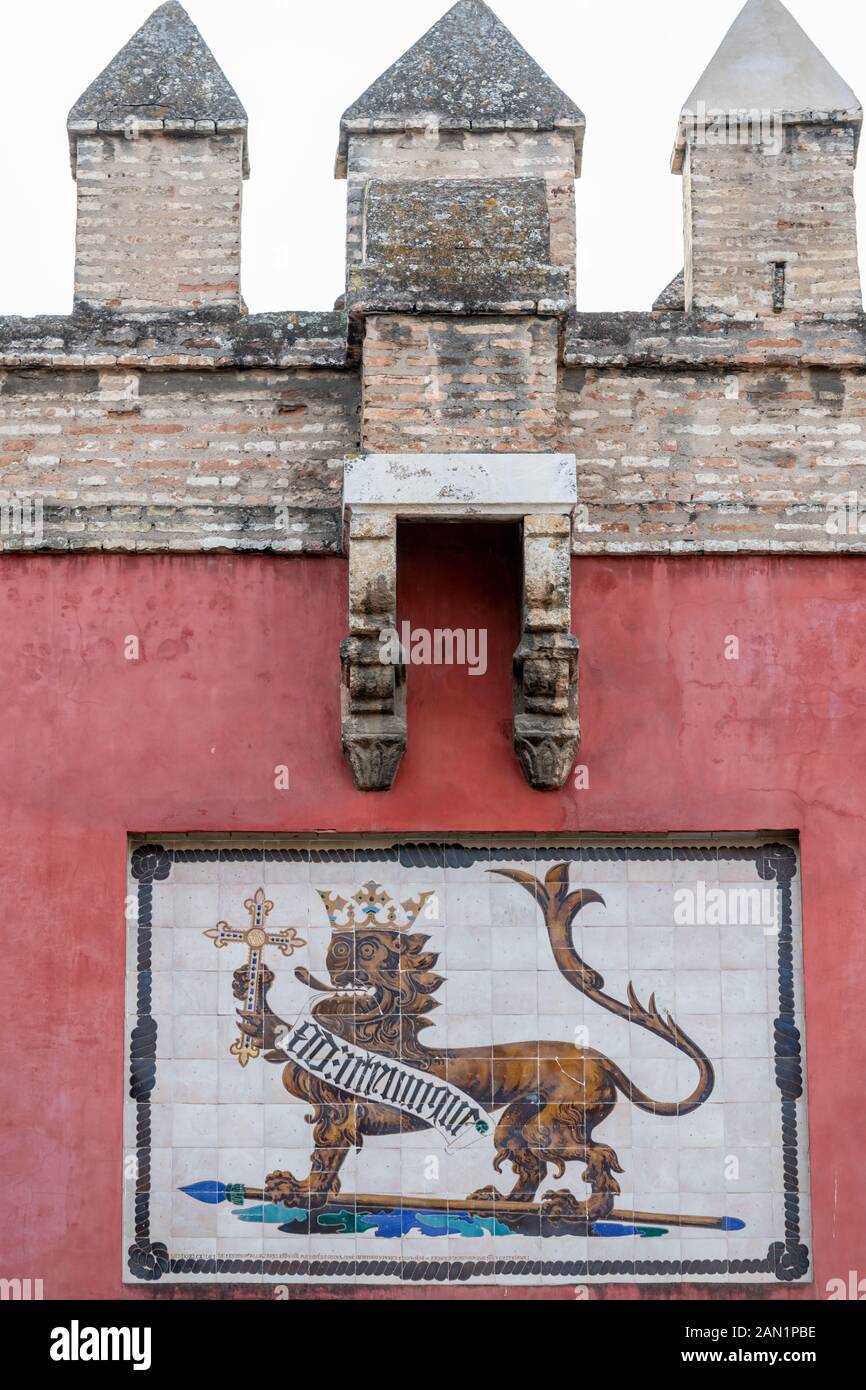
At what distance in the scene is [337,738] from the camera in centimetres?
731

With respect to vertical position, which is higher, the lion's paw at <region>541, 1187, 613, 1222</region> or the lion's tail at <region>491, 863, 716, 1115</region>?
the lion's tail at <region>491, 863, 716, 1115</region>

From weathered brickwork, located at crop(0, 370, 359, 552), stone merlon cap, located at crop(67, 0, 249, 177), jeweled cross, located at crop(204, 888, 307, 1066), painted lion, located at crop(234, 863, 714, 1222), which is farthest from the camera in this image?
stone merlon cap, located at crop(67, 0, 249, 177)

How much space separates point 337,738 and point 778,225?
3.02 meters

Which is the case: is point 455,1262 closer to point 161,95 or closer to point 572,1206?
point 572,1206

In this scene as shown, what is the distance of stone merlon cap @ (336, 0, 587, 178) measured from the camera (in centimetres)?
759

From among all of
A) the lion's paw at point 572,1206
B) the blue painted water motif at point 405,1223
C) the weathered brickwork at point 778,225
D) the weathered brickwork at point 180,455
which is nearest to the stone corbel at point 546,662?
the weathered brickwork at point 180,455

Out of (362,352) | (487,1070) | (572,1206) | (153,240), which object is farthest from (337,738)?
(153,240)

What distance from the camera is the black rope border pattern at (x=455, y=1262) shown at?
6992 millimetres

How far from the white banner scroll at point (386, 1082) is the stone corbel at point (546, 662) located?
1330mm

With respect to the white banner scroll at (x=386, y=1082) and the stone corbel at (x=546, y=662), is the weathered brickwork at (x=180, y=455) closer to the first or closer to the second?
the stone corbel at (x=546, y=662)

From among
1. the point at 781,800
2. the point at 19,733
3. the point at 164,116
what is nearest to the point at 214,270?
the point at 164,116

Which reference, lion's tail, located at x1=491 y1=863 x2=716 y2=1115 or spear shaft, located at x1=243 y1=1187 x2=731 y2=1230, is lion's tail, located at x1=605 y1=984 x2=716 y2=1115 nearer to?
lion's tail, located at x1=491 y1=863 x2=716 y2=1115

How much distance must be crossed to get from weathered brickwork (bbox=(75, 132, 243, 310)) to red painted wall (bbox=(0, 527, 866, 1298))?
1208 mm

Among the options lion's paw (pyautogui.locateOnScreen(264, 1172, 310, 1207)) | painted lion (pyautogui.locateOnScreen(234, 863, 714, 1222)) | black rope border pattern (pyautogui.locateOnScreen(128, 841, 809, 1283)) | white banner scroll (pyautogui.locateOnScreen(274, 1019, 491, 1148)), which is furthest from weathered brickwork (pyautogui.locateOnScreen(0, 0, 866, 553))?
lion's paw (pyautogui.locateOnScreen(264, 1172, 310, 1207))
